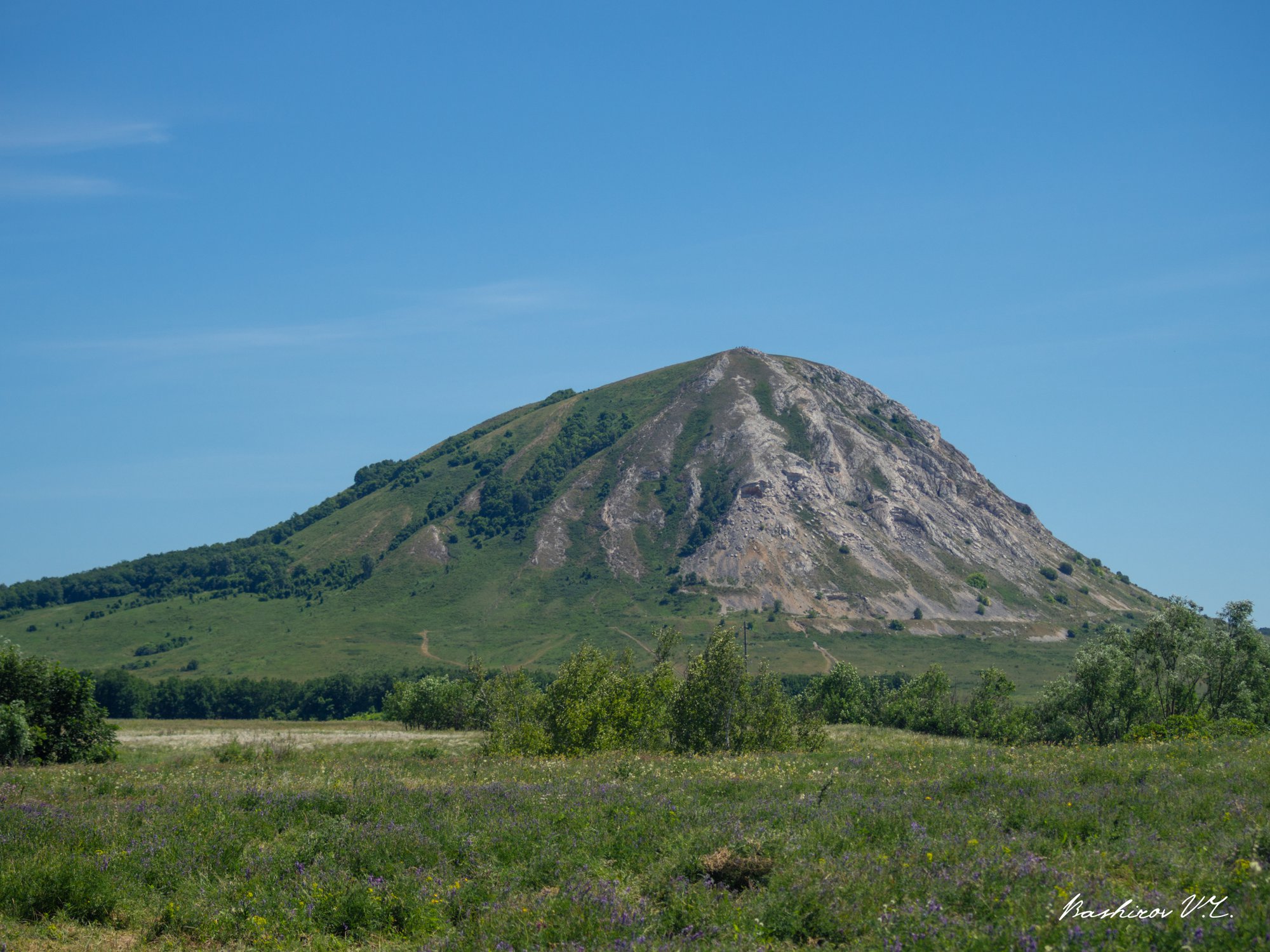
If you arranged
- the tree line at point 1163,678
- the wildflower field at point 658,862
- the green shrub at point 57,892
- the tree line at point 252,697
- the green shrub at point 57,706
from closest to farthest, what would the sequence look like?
the wildflower field at point 658,862, the green shrub at point 57,892, the green shrub at point 57,706, the tree line at point 1163,678, the tree line at point 252,697

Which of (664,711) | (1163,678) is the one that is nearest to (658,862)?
(664,711)

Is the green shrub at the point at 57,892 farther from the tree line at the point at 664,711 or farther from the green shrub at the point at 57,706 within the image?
the tree line at the point at 664,711

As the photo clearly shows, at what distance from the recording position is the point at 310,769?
26.2 metres

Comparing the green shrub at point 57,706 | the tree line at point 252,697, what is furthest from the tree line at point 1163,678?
the tree line at point 252,697

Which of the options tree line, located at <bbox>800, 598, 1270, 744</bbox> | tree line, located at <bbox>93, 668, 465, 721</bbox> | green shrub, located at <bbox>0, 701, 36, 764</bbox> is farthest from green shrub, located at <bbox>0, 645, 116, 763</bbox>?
tree line, located at <bbox>93, 668, 465, 721</bbox>

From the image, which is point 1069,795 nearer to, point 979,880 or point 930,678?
point 979,880

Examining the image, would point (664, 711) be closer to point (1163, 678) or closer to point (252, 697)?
point (1163, 678)

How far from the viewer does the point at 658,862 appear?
13258 mm

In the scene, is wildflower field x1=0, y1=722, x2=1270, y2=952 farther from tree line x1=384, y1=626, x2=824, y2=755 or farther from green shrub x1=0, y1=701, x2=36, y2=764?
tree line x1=384, y1=626, x2=824, y2=755

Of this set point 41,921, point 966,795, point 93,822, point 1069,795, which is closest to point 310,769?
point 93,822

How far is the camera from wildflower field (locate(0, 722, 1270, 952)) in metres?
10.6

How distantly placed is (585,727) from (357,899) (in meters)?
35.1

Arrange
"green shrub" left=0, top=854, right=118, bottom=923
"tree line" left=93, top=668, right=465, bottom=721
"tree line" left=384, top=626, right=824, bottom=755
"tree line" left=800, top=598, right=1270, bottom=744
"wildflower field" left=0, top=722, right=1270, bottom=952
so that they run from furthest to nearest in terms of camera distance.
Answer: "tree line" left=93, top=668, right=465, bottom=721 < "tree line" left=800, top=598, right=1270, bottom=744 < "tree line" left=384, top=626, right=824, bottom=755 < "green shrub" left=0, top=854, right=118, bottom=923 < "wildflower field" left=0, top=722, right=1270, bottom=952

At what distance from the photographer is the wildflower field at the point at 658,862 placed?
10.6m
